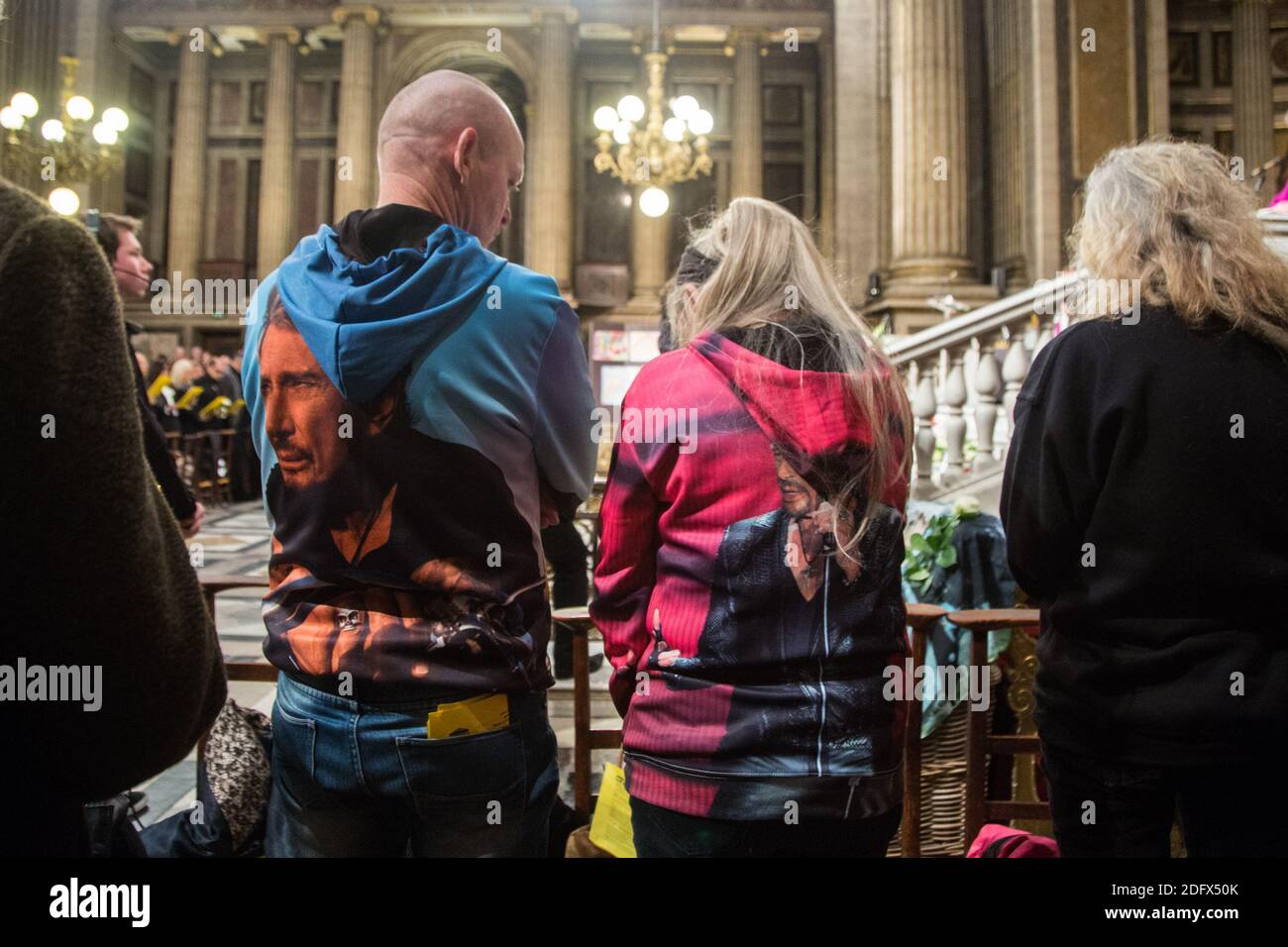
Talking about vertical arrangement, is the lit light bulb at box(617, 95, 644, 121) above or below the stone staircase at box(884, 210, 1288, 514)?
above

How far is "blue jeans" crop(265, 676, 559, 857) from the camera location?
1.33 metres

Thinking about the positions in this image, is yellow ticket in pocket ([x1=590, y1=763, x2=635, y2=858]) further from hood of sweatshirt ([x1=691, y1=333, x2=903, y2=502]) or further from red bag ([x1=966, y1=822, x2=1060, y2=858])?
hood of sweatshirt ([x1=691, y1=333, x2=903, y2=502])

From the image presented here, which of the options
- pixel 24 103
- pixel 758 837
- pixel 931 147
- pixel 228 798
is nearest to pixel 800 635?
pixel 758 837

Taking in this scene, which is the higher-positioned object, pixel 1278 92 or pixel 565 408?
Result: pixel 1278 92

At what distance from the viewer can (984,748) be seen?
2.53 m

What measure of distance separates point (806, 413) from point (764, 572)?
9.7 inches

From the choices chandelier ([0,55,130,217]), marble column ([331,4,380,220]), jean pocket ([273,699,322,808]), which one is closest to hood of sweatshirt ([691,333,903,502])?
jean pocket ([273,699,322,808])

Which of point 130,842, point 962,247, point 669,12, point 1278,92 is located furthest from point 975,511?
point 669,12

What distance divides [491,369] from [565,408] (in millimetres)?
142

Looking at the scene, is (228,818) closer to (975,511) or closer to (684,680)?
(684,680)

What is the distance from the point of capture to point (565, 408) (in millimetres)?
1465

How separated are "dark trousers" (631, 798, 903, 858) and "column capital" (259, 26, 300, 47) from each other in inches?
848

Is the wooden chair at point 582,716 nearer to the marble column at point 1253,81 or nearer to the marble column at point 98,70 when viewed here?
the marble column at point 1253,81

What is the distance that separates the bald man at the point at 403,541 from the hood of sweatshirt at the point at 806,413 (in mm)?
303
